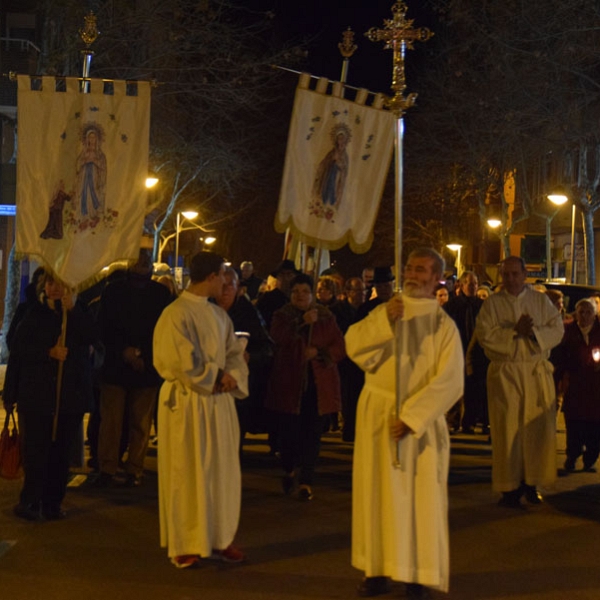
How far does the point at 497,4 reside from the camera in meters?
24.6

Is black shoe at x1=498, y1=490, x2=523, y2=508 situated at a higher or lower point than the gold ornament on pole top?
lower

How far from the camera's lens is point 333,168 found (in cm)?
953

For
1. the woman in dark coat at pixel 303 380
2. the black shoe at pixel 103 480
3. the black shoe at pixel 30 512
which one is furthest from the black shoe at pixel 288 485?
the black shoe at pixel 30 512

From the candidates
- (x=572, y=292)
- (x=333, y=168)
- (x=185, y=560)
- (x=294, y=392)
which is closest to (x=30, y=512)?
(x=185, y=560)

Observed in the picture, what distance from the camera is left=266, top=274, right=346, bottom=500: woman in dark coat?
10.2 metres

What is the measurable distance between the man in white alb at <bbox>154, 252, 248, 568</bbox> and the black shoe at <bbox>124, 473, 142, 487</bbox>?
3121 millimetres

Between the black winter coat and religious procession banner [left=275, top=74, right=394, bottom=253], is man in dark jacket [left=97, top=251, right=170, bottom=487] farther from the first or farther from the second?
religious procession banner [left=275, top=74, right=394, bottom=253]

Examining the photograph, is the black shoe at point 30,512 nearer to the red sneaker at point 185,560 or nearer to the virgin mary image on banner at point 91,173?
the red sneaker at point 185,560

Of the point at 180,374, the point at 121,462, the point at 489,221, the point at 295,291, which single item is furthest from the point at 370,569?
the point at 489,221

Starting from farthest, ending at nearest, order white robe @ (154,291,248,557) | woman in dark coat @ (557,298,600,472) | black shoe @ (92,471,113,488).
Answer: woman in dark coat @ (557,298,600,472) < black shoe @ (92,471,113,488) < white robe @ (154,291,248,557)

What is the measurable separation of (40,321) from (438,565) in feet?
12.7

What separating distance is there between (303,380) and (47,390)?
237 centimetres

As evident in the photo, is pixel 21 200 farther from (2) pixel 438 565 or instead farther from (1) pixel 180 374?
(2) pixel 438 565

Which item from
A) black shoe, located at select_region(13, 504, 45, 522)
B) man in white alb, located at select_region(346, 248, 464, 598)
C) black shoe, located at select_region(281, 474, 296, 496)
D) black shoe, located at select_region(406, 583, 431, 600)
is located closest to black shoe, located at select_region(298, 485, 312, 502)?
black shoe, located at select_region(281, 474, 296, 496)
